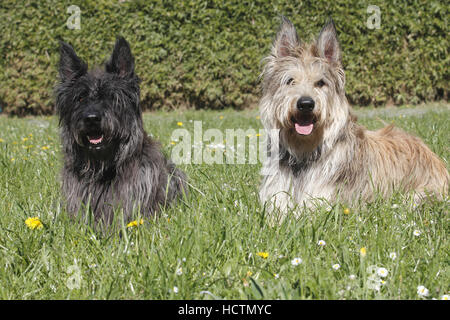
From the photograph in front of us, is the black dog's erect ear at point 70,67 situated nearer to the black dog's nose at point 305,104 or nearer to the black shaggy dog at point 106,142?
the black shaggy dog at point 106,142

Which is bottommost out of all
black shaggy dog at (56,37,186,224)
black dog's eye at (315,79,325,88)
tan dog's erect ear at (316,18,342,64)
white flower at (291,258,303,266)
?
white flower at (291,258,303,266)

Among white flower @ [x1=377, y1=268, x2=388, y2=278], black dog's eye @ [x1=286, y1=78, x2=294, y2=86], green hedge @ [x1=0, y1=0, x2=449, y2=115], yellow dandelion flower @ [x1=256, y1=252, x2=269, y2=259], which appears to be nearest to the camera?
white flower @ [x1=377, y1=268, x2=388, y2=278]

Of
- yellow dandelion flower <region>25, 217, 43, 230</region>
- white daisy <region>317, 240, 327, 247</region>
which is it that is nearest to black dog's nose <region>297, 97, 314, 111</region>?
white daisy <region>317, 240, 327, 247</region>

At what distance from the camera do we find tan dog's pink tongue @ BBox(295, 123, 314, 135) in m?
3.23

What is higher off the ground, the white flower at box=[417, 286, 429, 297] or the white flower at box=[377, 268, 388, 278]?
the white flower at box=[377, 268, 388, 278]

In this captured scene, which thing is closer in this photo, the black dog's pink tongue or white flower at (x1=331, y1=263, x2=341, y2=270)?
white flower at (x1=331, y1=263, x2=341, y2=270)

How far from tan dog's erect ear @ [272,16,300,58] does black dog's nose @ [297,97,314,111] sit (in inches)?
21.1

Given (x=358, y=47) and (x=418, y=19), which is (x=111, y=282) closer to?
(x=358, y=47)

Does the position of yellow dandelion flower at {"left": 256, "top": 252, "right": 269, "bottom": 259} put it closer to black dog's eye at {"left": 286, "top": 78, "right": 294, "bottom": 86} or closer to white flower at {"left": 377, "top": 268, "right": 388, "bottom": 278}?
white flower at {"left": 377, "top": 268, "right": 388, "bottom": 278}

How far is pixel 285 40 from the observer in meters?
3.46

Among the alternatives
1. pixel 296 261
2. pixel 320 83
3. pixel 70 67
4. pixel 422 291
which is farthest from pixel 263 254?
pixel 70 67

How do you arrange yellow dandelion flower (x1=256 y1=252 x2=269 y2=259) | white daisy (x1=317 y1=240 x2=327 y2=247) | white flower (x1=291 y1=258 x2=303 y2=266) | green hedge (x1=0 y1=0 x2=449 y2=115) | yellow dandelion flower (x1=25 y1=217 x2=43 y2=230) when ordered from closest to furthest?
white flower (x1=291 y1=258 x2=303 y2=266), yellow dandelion flower (x1=256 y1=252 x2=269 y2=259), white daisy (x1=317 y1=240 x2=327 y2=247), yellow dandelion flower (x1=25 y1=217 x2=43 y2=230), green hedge (x1=0 y1=0 x2=449 y2=115)

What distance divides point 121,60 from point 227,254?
1677mm
